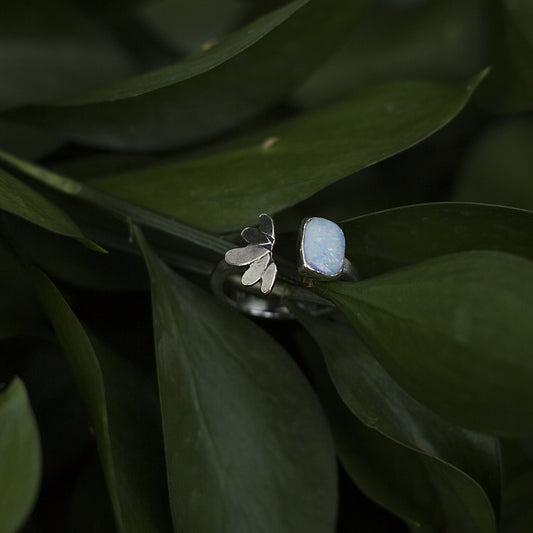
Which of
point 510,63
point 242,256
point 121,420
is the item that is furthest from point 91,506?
point 510,63

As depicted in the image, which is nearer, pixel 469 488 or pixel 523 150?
pixel 469 488

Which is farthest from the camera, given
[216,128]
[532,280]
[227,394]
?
[216,128]

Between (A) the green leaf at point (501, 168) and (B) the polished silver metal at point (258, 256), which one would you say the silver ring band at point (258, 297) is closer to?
(B) the polished silver metal at point (258, 256)

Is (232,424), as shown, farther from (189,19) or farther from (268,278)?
(189,19)

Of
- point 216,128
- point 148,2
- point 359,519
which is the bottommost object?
point 359,519

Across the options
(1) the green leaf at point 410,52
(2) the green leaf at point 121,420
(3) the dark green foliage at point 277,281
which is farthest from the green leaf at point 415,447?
(1) the green leaf at point 410,52

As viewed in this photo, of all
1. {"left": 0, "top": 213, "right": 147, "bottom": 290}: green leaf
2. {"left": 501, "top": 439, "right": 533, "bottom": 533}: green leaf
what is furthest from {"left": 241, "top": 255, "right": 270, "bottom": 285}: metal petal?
{"left": 501, "top": 439, "right": 533, "bottom": 533}: green leaf

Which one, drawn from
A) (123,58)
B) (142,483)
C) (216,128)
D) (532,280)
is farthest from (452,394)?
(123,58)

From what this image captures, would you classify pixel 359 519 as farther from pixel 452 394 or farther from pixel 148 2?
Answer: pixel 148 2
